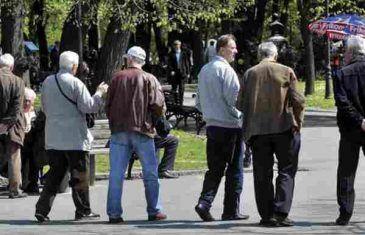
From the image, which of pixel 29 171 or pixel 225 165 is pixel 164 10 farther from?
pixel 225 165

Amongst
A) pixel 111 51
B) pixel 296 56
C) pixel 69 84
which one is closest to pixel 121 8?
pixel 111 51

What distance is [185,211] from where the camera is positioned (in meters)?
12.5

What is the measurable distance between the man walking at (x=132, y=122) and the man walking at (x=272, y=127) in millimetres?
1012

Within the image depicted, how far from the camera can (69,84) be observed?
11.6 meters

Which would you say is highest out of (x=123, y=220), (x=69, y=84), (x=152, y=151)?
(x=69, y=84)

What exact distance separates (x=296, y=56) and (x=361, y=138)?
39.0 metres

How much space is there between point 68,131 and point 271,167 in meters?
2.26

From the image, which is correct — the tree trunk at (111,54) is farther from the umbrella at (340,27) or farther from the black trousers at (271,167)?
the umbrella at (340,27)

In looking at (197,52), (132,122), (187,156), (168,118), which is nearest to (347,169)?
(132,122)

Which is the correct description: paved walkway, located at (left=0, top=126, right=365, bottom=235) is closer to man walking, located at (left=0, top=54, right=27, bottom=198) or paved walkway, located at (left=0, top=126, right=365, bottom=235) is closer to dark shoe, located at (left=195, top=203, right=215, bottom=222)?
dark shoe, located at (left=195, top=203, right=215, bottom=222)

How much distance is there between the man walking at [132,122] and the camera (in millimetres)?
11234

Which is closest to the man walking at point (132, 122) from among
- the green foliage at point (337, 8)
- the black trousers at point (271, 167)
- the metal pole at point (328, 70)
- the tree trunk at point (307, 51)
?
the black trousers at point (271, 167)

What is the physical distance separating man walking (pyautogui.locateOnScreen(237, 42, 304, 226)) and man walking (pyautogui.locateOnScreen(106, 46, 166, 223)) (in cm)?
101

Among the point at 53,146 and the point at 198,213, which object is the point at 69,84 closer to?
the point at 53,146
